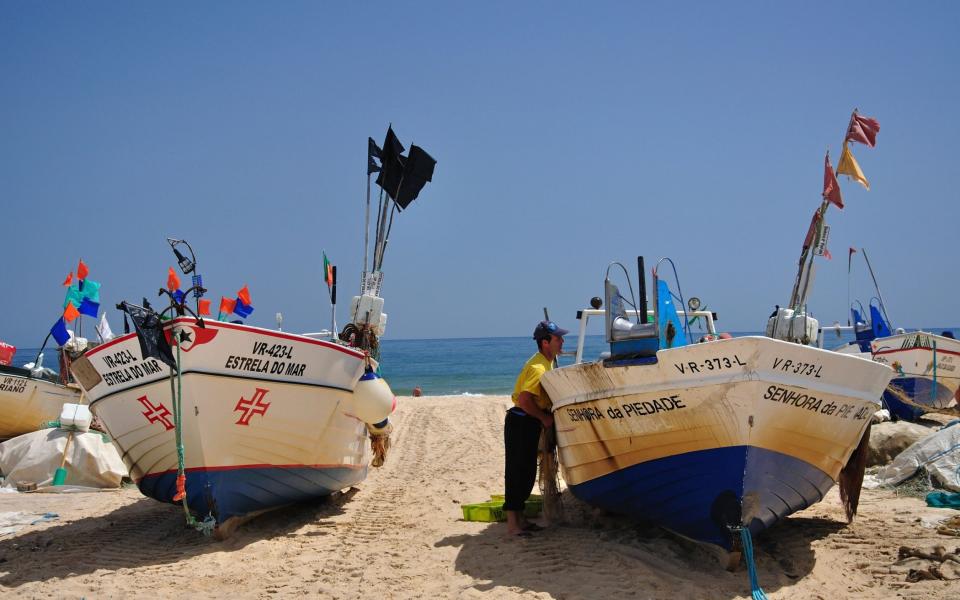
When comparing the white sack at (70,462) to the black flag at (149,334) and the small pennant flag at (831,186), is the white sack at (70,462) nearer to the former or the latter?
the black flag at (149,334)

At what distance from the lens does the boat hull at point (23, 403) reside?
45.9ft

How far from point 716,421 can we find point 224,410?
3969 millimetres

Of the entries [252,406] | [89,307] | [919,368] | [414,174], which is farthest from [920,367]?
[89,307]

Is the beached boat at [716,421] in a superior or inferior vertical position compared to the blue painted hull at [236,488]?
superior

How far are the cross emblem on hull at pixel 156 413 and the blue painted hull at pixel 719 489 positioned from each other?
3.70 metres

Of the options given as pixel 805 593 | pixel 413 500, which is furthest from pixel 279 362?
pixel 805 593

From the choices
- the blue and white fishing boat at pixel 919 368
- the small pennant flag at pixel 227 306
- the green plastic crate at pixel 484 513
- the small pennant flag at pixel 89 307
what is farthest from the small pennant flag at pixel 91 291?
the blue and white fishing boat at pixel 919 368

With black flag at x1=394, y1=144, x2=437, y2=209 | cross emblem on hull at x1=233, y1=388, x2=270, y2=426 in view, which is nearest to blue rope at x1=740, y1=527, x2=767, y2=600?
cross emblem on hull at x1=233, y1=388, x2=270, y2=426

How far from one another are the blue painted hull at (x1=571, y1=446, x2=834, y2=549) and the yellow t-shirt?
0.88 meters

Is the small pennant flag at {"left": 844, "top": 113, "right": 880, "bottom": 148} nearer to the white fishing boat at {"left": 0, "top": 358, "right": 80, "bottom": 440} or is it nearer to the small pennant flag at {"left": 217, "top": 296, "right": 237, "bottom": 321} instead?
the small pennant flag at {"left": 217, "top": 296, "right": 237, "bottom": 321}

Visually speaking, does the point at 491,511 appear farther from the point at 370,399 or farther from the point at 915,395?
the point at 915,395

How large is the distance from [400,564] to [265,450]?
5.58ft

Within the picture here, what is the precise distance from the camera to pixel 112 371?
663 cm

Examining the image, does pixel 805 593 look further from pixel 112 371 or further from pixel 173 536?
pixel 112 371
